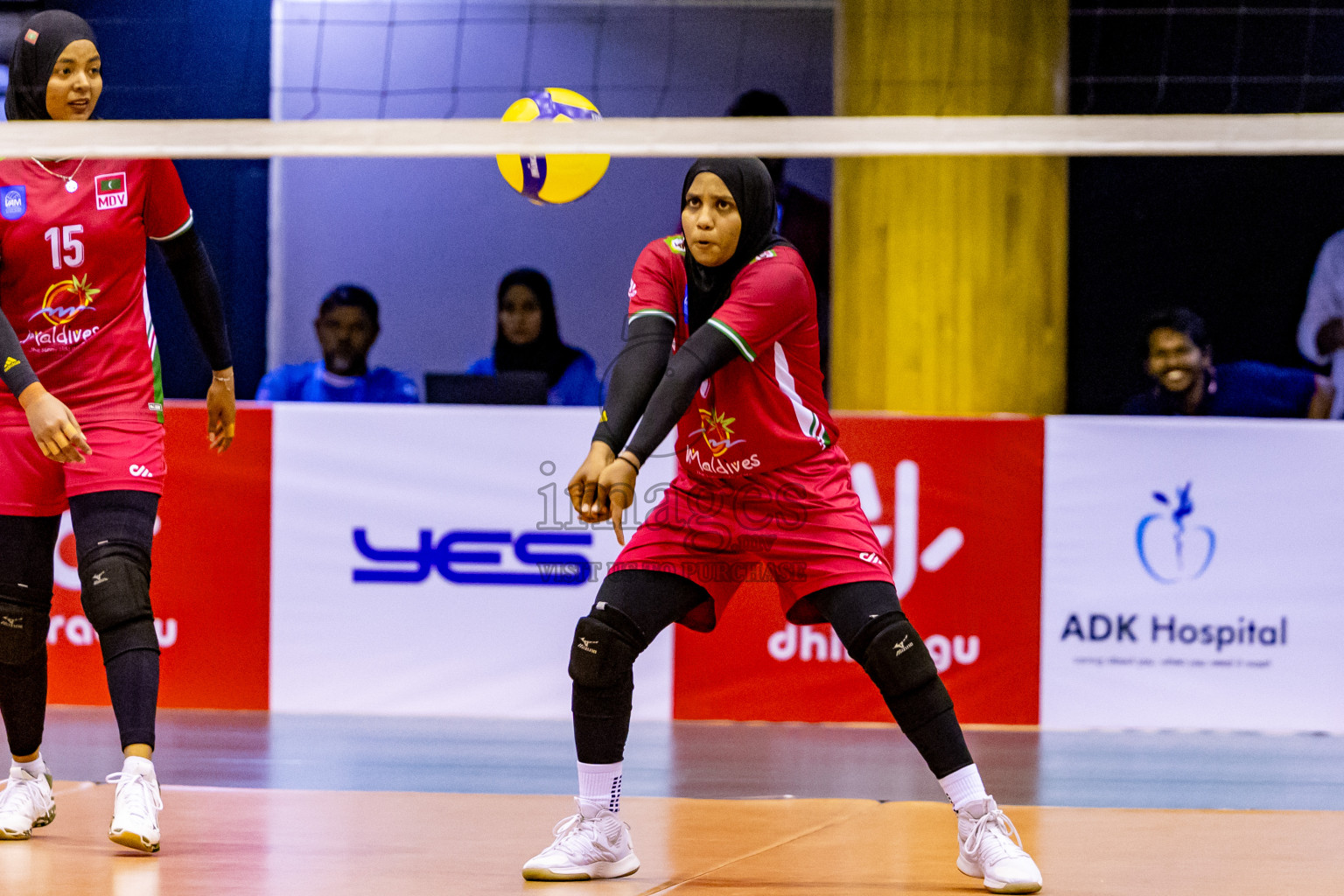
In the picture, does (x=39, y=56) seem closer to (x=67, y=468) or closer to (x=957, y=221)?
(x=67, y=468)

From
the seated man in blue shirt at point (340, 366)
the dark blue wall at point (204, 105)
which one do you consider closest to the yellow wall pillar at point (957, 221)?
the seated man in blue shirt at point (340, 366)

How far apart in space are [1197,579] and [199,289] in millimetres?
3637

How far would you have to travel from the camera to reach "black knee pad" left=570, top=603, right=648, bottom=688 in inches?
133

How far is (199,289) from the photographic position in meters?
3.91

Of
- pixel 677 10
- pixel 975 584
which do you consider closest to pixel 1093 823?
pixel 975 584

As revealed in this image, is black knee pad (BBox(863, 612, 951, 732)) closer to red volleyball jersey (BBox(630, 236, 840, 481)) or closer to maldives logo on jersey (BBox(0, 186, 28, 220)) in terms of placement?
red volleyball jersey (BBox(630, 236, 840, 481))

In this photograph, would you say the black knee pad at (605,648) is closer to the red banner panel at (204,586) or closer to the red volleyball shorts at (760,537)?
the red volleyball shorts at (760,537)

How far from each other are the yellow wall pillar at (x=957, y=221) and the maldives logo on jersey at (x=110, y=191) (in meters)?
3.86

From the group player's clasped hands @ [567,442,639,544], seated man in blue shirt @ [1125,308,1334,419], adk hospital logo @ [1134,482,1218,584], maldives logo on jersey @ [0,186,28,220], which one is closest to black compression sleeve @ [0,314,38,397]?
maldives logo on jersey @ [0,186,28,220]

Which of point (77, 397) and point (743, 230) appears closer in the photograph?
point (743, 230)

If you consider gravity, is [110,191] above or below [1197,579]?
above

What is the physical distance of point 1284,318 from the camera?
8461 millimetres

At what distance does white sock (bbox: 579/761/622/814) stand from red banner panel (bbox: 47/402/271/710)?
8.94 ft

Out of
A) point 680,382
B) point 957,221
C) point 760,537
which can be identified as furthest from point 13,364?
point 957,221
